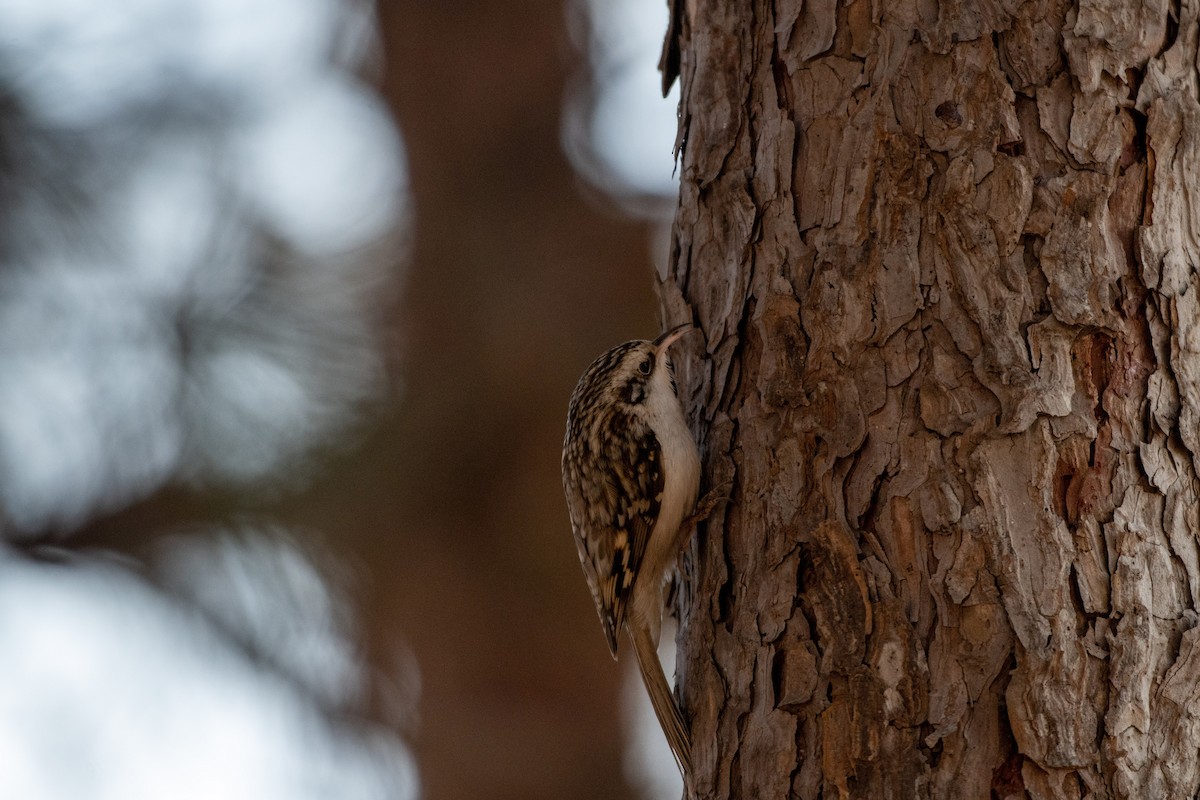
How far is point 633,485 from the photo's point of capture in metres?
2.61

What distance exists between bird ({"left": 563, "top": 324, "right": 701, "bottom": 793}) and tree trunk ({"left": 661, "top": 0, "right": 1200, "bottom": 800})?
258 mm

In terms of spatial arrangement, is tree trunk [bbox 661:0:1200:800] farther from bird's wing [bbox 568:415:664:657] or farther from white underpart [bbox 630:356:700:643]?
bird's wing [bbox 568:415:664:657]

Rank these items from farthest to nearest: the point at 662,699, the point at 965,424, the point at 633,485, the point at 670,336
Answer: the point at 633,485 < the point at 670,336 < the point at 662,699 < the point at 965,424

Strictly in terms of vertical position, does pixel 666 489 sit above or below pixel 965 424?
below

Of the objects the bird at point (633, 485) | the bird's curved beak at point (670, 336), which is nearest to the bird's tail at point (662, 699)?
the bird at point (633, 485)

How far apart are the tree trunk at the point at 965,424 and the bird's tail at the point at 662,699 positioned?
0.20ft

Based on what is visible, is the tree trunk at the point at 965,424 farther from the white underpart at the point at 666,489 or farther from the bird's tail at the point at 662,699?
the white underpart at the point at 666,489

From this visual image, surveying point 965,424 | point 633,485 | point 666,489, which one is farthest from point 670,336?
point 965,424

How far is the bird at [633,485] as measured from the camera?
7.57ft

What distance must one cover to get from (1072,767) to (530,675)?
2.57 m

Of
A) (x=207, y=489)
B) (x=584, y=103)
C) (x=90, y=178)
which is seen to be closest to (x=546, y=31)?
(x=584, y=103)

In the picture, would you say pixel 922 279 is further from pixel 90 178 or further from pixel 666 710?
pixel 90 178

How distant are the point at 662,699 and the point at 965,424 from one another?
83cm

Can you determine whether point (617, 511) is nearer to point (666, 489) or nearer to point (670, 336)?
point (666, 489)
